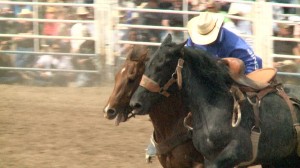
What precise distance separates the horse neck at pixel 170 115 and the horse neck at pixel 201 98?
1.56 feet

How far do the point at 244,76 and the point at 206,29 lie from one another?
0.64 metres

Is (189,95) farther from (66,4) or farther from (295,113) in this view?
(66,4)

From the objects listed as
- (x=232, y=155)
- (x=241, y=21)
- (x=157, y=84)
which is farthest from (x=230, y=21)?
(x=232, y=155)

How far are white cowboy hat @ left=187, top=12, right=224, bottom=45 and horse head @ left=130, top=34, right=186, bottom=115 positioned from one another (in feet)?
1.98

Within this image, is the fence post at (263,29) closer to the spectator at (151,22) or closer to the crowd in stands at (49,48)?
the spectator at (151,22)

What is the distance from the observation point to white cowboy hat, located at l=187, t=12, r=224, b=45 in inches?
258

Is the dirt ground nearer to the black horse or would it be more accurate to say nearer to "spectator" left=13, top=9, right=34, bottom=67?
"spectator" left=13, top=9, right=34, bottom=67

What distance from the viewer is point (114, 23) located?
12406 millimetres

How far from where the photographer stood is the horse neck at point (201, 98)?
5836 millimetres

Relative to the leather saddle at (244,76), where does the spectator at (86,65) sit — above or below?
below

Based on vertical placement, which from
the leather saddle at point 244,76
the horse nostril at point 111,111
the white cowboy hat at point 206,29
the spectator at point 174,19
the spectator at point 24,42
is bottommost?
the spectator at point 24,42

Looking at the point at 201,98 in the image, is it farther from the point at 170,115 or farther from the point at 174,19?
the point at 174,19

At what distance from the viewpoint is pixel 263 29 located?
11.8m

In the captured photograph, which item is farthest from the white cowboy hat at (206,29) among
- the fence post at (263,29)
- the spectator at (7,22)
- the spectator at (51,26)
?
the spectator at (7,22)
